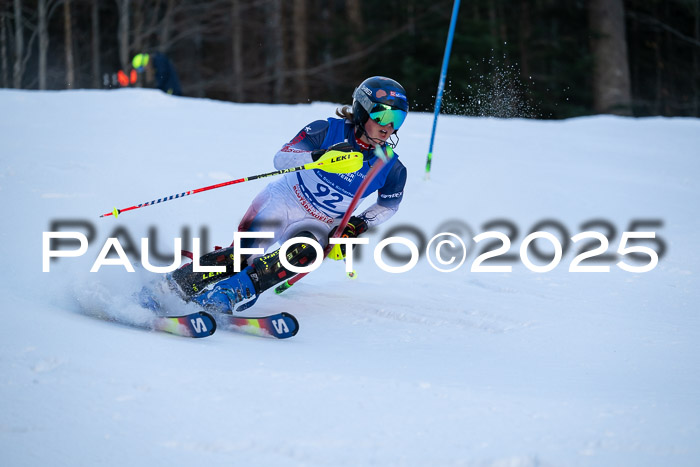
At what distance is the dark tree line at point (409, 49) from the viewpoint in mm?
15422

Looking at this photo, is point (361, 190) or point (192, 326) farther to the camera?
point (361, 190)

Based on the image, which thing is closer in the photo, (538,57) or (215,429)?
(215,429)

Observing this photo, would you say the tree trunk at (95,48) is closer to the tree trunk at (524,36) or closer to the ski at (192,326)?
the tree trunk at (524,36)

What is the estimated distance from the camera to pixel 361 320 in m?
4.14

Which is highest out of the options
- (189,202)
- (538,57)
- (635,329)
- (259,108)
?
(538,57)

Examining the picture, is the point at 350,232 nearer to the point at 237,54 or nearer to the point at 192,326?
the point at 192,326

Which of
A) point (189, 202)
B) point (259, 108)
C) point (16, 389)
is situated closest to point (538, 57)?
point (259, 108)

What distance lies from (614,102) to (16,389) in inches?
586

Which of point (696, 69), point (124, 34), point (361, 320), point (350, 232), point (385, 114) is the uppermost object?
point (696, 69)

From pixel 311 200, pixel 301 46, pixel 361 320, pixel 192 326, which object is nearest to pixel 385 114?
pixel 311 200

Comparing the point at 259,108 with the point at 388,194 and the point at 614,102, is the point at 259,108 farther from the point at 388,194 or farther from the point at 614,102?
the point at 614,102

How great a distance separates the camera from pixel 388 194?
13.8 ft

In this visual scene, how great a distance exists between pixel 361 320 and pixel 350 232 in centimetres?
51

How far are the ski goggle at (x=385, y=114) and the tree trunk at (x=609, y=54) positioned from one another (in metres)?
12.6
